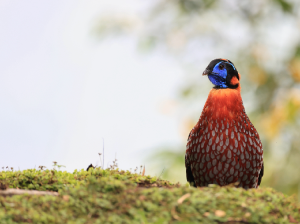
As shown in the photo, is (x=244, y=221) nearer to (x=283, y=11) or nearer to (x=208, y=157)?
(x=208, y=157)

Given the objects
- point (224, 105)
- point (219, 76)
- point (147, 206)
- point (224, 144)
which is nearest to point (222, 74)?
point (219, 76)

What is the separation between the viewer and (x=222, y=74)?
482 cm

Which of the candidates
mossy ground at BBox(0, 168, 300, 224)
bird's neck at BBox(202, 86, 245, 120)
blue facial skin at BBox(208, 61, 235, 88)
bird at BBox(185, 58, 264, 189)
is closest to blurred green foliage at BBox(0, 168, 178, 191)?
bird at BBox(185, 58, 264, 189)

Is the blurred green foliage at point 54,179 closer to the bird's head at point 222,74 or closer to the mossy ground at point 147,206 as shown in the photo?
the mossy ground at point 147,206

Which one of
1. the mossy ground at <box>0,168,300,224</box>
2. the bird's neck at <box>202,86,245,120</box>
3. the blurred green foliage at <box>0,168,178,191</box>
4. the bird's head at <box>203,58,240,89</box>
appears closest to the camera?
the mossy ground at <box>0,168,300,224</box>

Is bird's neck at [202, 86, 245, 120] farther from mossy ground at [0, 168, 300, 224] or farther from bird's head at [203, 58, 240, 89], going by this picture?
mossy ground at [0, 168, 300, 224]

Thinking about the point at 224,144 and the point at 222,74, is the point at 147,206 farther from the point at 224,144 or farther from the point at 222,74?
the point at 222,74

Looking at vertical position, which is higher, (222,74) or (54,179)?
(222,74)

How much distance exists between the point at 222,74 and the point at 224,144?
0.87m

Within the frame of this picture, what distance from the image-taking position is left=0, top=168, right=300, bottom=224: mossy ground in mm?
3102

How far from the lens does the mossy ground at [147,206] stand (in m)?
3.10

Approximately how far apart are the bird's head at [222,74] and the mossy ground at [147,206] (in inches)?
61.4

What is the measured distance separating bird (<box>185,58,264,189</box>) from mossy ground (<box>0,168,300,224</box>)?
2.85 feet

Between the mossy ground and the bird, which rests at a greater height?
the bird
